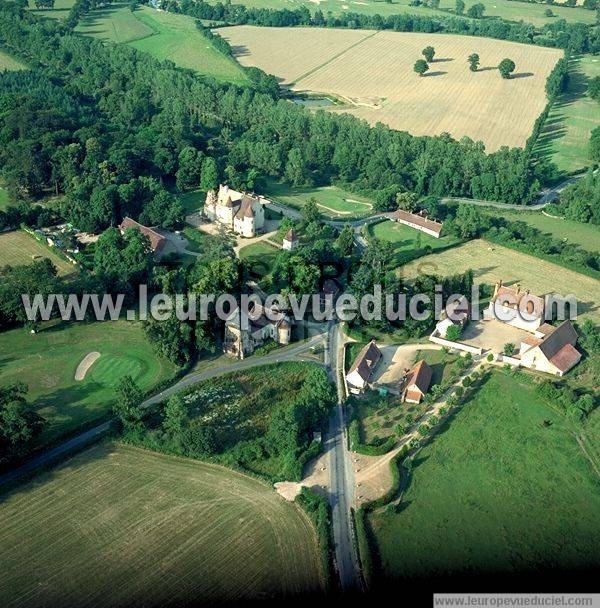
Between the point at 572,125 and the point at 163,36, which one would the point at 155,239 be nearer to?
the point at 572,125

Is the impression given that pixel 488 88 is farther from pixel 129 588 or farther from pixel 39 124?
pixel 129 588

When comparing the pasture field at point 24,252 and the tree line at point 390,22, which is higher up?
the tree line at point 390,22

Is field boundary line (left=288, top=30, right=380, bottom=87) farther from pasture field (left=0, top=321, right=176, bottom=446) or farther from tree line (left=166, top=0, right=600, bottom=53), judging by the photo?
pasture field (left=0, top=321, right=176, bottom=446)

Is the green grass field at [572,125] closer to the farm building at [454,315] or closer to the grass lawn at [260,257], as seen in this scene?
the farm building at [454,315]

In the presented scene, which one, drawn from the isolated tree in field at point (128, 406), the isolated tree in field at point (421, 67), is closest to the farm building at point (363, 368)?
the isolated tree in field at point (128, 406)

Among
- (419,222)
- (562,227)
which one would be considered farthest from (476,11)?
(419,222)

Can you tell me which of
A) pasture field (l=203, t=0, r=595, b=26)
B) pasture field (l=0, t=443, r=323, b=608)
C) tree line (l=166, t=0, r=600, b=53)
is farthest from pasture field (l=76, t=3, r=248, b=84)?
pasture field (l=0, t=443, r=323, b=608)
